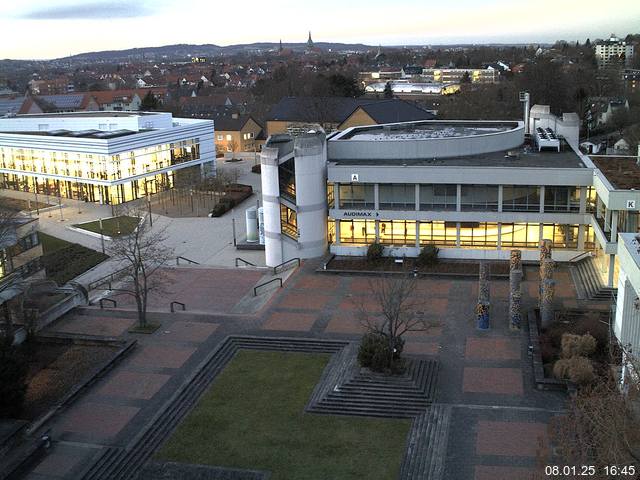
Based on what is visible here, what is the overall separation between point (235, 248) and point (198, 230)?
22.3 ft

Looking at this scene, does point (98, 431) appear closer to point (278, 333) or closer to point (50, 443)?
point (50, 443)

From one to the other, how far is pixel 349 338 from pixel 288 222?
41.7ft

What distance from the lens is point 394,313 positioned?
26.0 meters

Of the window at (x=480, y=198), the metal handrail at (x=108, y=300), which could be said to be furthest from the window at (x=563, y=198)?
the metal handrail at (x=108, y=300)

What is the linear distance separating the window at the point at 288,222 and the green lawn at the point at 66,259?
1310 centimetres

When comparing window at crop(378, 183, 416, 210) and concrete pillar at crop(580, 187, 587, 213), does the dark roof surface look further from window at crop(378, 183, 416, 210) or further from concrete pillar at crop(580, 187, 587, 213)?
concrete pillar at crop(580, 187, 587, 213)

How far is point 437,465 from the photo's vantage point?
20.6m

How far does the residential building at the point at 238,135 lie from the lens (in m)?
91.4

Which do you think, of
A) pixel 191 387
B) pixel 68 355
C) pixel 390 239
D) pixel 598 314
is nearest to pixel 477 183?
pixel 390 239

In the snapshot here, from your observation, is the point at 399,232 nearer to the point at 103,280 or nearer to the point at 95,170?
the point at 103,280

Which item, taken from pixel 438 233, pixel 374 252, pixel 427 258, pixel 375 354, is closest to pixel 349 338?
pixel 375 354

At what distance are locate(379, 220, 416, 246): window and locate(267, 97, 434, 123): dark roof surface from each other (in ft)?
138

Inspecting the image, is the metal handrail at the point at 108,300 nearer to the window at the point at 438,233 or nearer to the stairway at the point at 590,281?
the window at the point at 438,233

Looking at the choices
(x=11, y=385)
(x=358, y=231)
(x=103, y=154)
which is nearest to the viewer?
(x=11, y=385)
